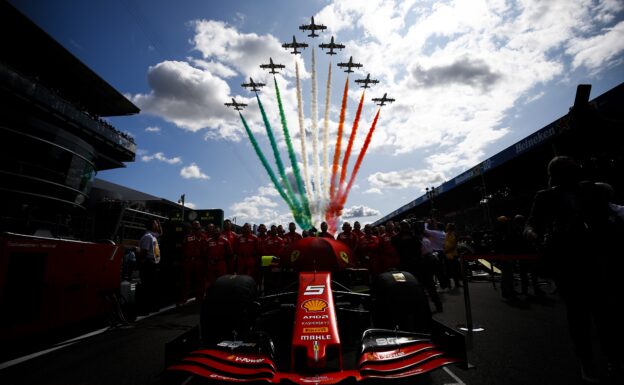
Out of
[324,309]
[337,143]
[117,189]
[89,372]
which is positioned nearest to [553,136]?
[337,143]

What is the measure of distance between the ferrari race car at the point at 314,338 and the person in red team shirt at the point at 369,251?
4585 millimetres

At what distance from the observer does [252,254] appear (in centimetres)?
959

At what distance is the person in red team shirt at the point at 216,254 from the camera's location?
827 centimetres

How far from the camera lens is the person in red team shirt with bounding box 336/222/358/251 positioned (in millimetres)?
9789

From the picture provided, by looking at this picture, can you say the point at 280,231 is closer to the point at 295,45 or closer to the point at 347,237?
the point at 347,237

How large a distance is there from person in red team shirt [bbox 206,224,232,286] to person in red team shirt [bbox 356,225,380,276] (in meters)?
3.72

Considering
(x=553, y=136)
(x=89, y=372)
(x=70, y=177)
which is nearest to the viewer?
(x=89, y=372)

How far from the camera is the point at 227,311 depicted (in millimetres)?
3215

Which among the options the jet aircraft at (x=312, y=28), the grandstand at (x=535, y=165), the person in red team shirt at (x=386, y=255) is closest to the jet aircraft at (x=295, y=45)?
the jet aircraft at (x=312, y=28)

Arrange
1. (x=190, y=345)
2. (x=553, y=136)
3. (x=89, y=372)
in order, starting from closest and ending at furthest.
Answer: (x=190, y=345) < (x=89, y=372) < (x=553, y=136)

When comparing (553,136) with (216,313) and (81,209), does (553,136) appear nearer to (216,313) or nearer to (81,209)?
(216,313)

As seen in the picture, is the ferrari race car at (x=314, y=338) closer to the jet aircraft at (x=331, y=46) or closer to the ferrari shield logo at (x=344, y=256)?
the ferrari shield logo at (x=344, y=256)

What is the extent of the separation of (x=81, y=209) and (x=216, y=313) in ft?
107

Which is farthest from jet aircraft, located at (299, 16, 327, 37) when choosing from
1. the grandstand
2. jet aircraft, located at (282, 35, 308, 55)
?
the grandstand
